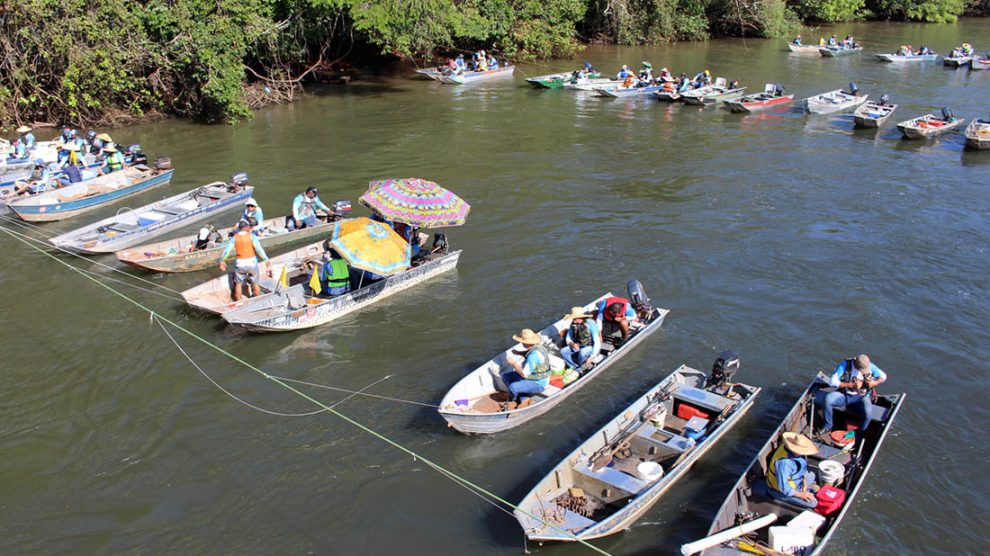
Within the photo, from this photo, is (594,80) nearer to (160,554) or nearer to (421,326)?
(421,326)

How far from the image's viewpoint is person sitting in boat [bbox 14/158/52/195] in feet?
78.5

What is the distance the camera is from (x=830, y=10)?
67938 mm

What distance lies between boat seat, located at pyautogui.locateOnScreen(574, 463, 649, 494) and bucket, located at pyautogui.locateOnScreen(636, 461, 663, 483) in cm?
11

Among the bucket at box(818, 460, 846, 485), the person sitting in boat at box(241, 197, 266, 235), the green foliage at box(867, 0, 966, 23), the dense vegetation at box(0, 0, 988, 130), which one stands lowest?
the bucket at box(818, 460, 846, 485)

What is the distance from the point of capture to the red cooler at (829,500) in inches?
411

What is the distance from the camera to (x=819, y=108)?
35.9 metres

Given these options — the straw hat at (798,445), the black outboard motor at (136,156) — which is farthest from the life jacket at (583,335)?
the black outboard motor at (136,156)

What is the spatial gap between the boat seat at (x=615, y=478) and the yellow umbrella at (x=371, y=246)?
732cm

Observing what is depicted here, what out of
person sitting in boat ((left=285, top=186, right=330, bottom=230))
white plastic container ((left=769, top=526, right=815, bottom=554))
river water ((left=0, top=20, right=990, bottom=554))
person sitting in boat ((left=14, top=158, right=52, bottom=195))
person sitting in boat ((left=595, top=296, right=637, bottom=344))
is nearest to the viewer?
white plastic container ((left=769, top=526, right=815, bottom=554))

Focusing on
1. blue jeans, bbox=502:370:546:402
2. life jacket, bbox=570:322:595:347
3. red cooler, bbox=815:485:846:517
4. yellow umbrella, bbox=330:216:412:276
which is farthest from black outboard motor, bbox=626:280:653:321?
red cooler, bbox=815:485:846:517

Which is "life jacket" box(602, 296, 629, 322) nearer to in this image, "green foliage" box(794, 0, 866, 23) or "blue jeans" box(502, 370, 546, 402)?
"blue jeans" box(502, 370, 546, 402)

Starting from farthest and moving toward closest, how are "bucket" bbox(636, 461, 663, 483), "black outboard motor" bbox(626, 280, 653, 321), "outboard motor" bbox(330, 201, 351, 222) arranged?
1. "outboard motor" bbox(330, 201, 351, 222)
2. "black outboard motor" bbox(626, 280, 653, 321)
3. "bucket" bbox(636, 461, 663, 483)

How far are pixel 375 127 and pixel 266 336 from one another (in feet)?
65.8

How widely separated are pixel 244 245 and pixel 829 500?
12329 mm
